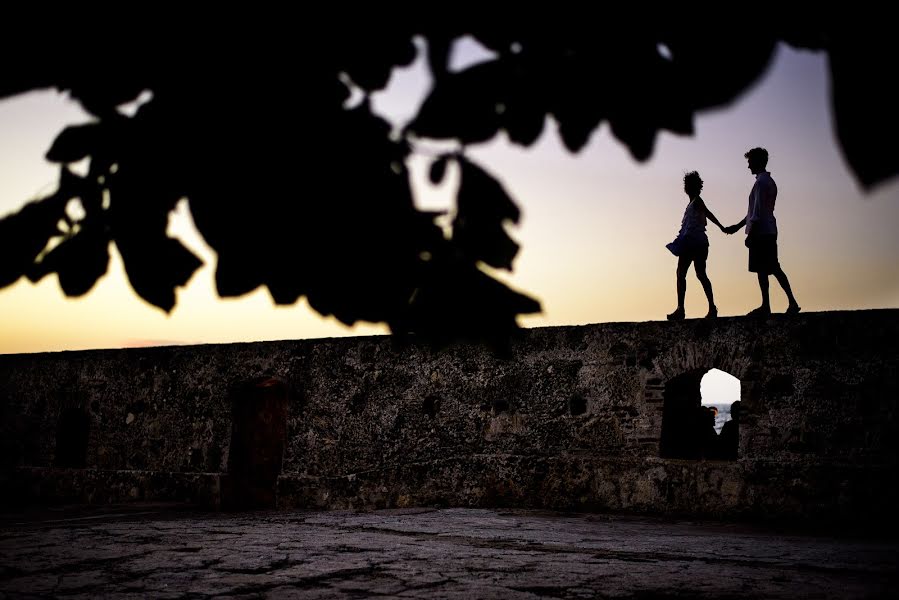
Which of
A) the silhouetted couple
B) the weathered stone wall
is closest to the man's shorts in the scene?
the silhouetted couple

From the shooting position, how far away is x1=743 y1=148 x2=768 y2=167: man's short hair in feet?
20.8

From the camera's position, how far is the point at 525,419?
24.5 ft

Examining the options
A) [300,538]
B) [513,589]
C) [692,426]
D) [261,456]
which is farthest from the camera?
[261,456]

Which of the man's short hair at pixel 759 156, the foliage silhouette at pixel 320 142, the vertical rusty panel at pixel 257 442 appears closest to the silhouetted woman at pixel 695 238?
the man's short hair at pixel 759 156

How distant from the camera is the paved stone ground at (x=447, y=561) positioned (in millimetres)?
3369

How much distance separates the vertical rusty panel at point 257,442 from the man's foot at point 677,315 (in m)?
4.66

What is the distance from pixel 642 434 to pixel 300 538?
3.09 meters

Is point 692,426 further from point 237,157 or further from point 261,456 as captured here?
point 237,157

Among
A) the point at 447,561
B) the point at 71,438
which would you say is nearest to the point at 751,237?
the point at 447,561

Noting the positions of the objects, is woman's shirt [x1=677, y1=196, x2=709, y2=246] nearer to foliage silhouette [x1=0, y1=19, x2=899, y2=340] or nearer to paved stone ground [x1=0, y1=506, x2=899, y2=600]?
A: paved stone ground [x1=0, y1=506, x2=899, y2=600]

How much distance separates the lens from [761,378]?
21.3 feet

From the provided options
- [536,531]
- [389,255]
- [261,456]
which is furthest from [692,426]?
[389,255]

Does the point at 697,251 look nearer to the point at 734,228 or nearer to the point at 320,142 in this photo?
the point at 734,228

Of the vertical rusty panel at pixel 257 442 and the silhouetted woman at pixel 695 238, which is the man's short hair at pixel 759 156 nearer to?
the silhouetted woman at pixel 695 238
